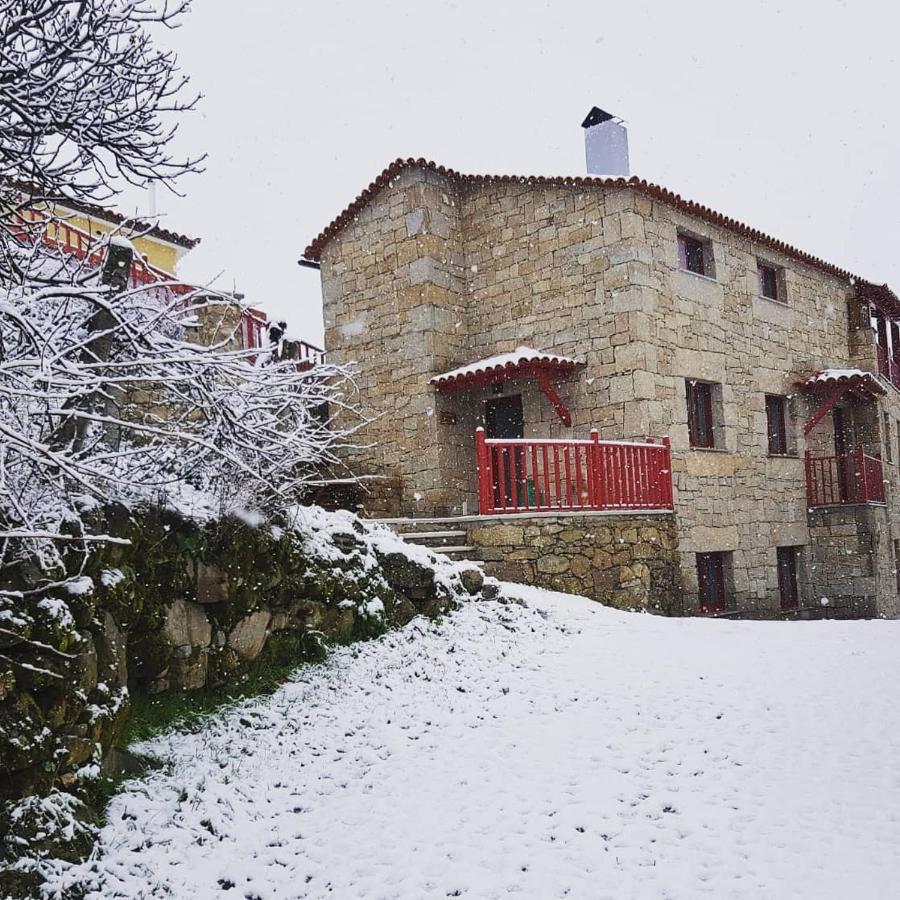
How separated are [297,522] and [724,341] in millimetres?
7896

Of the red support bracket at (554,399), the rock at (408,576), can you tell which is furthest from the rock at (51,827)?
the red support bracket at (554,399)

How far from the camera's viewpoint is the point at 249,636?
5.46m

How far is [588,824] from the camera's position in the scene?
422 cm

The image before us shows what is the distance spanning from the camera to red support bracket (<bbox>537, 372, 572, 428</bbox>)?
10.8 m

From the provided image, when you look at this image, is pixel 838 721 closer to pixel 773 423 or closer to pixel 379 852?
pixel 379 852

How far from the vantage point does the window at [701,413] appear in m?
11.6

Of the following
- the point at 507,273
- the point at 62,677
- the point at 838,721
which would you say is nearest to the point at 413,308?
the point at 507,273

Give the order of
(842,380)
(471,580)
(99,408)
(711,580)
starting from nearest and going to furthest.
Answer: (99,408) → (471,580) → (711,580) → (842,380)

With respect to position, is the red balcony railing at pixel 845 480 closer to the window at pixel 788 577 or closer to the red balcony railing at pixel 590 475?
the window at pixel 788 577

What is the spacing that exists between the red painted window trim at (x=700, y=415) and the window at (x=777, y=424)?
1.73 metres

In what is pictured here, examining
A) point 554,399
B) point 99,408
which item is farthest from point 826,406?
point 99,408

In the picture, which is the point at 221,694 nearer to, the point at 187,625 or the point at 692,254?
the point at 187,625

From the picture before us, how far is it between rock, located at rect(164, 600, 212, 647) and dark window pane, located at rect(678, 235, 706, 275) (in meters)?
9.05

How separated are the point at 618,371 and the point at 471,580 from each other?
4.12 m
